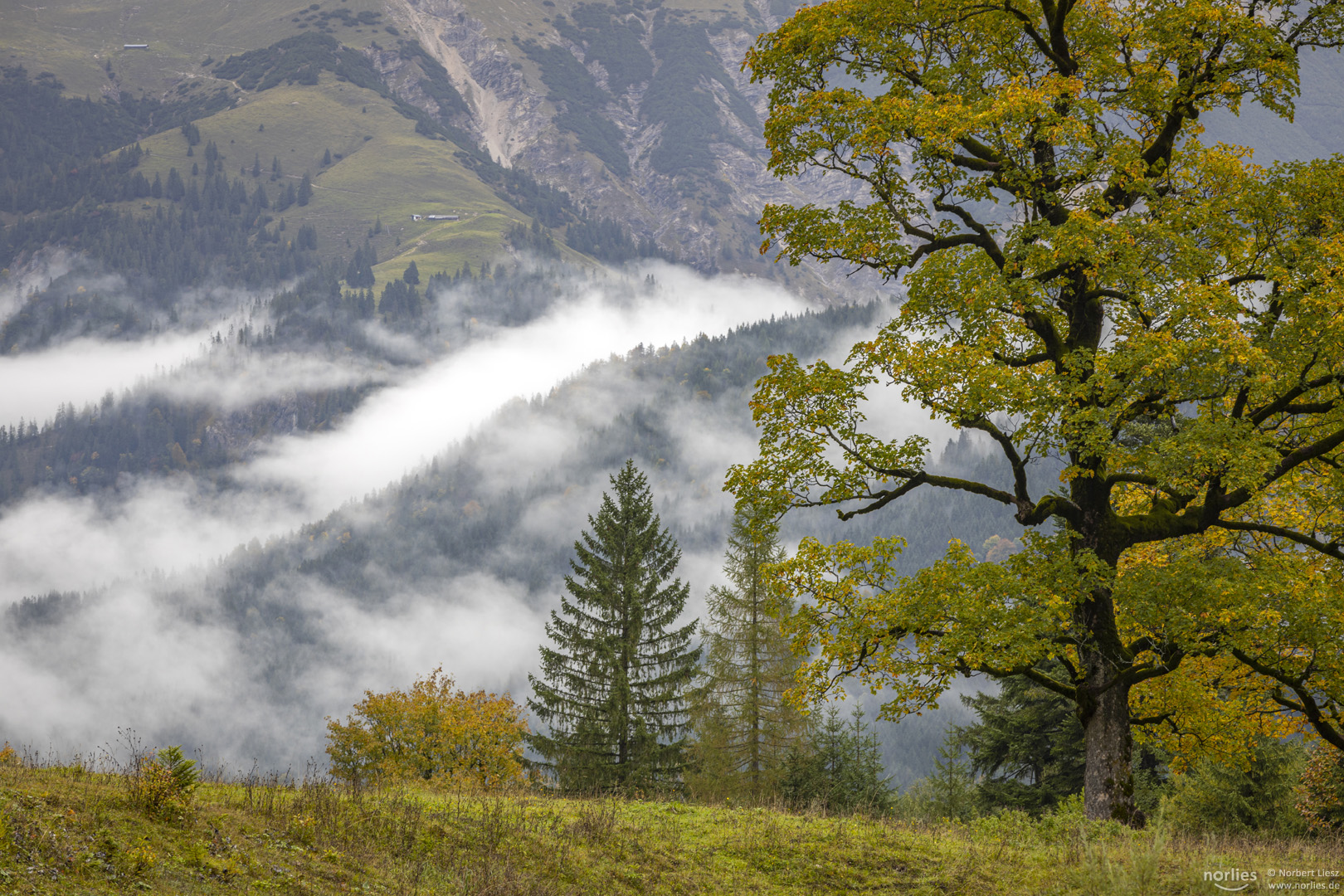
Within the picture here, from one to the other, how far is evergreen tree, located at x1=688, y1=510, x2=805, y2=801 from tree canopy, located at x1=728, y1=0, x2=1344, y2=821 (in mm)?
23870

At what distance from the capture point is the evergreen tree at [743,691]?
126 feet

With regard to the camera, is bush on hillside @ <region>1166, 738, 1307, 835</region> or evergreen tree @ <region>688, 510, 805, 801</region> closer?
bush on hillside @ <region>1166, 738, 1307, 835</region>

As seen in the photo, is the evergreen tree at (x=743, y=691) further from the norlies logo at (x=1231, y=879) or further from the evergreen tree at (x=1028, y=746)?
the norlies logo at (x=1231, y=879)

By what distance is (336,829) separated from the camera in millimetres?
10008

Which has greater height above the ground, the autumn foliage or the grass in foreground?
the grass in foreground

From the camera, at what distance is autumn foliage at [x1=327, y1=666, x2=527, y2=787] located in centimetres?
4544

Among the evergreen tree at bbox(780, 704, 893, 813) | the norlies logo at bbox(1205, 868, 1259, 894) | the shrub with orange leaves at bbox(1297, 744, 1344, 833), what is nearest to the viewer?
the norlies logo at bbox(1205, 868, 1259, 894)

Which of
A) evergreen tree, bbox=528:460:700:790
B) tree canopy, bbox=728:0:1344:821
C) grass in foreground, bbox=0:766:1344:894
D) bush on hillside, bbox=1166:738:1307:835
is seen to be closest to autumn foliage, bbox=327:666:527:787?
evergreen tree, bbox=528:460:700:790

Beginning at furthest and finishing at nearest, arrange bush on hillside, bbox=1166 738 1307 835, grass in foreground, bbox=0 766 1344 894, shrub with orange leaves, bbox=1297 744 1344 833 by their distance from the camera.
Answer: bush on hillside, bbox=1166 738 1307 835, shrub with orange leaves, bbox=1297 744 1344 833, grass in foreground, bbox=0 766 1344 894

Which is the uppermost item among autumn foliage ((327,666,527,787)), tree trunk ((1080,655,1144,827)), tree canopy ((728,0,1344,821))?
tree canopy ((728,0,1344,821))

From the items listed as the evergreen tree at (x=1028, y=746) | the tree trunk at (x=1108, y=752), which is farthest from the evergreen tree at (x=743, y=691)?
the tree trunk at (x=1108, y=752)

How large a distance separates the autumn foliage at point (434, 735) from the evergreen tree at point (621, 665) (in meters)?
7.74

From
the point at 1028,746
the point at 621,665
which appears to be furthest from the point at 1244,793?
the point at 621,665

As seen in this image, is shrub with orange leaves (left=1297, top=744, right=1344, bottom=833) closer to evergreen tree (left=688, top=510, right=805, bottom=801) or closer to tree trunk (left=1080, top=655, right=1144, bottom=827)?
tree trunk (left=1080, top=655, right=1144, bottom=827)
